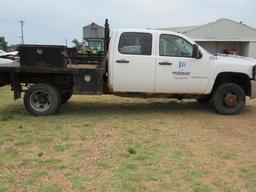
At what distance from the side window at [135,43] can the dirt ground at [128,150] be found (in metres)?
1.46

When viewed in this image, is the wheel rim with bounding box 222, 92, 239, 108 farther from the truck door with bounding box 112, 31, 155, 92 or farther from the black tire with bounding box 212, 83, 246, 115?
the truck door with bounding box 112, 31, 155, 92

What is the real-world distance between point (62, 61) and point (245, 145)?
420cm

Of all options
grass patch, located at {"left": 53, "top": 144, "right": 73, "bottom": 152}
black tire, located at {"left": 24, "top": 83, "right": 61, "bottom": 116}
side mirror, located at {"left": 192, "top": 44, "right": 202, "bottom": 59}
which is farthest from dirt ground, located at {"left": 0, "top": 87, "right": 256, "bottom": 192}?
side mirror, located at {"left": 192, "top": 44, "right": 202, "bottom": 59}

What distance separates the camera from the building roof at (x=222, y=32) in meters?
35.6

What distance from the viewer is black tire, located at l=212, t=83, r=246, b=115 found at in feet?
29.2

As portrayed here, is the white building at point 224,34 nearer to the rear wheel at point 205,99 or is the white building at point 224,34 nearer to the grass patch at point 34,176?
the rear wheel at point 205,99

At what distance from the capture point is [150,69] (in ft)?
27.6

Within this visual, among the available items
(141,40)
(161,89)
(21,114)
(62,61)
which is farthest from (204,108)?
(21,114)

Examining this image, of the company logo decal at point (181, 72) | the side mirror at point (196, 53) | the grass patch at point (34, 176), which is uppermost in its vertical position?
the side mirror at point (196, 53)

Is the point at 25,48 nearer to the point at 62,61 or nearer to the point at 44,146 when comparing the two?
the point at 62,61

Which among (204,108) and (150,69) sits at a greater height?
(150,69)

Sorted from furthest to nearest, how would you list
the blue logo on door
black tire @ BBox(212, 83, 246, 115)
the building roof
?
the building roof < black tire @ BBox(212, 83, 246, 115) < the blue logo on door

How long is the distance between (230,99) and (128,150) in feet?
12.9

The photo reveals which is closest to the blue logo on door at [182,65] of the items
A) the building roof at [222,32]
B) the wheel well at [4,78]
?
the wheel well at [4,78]
